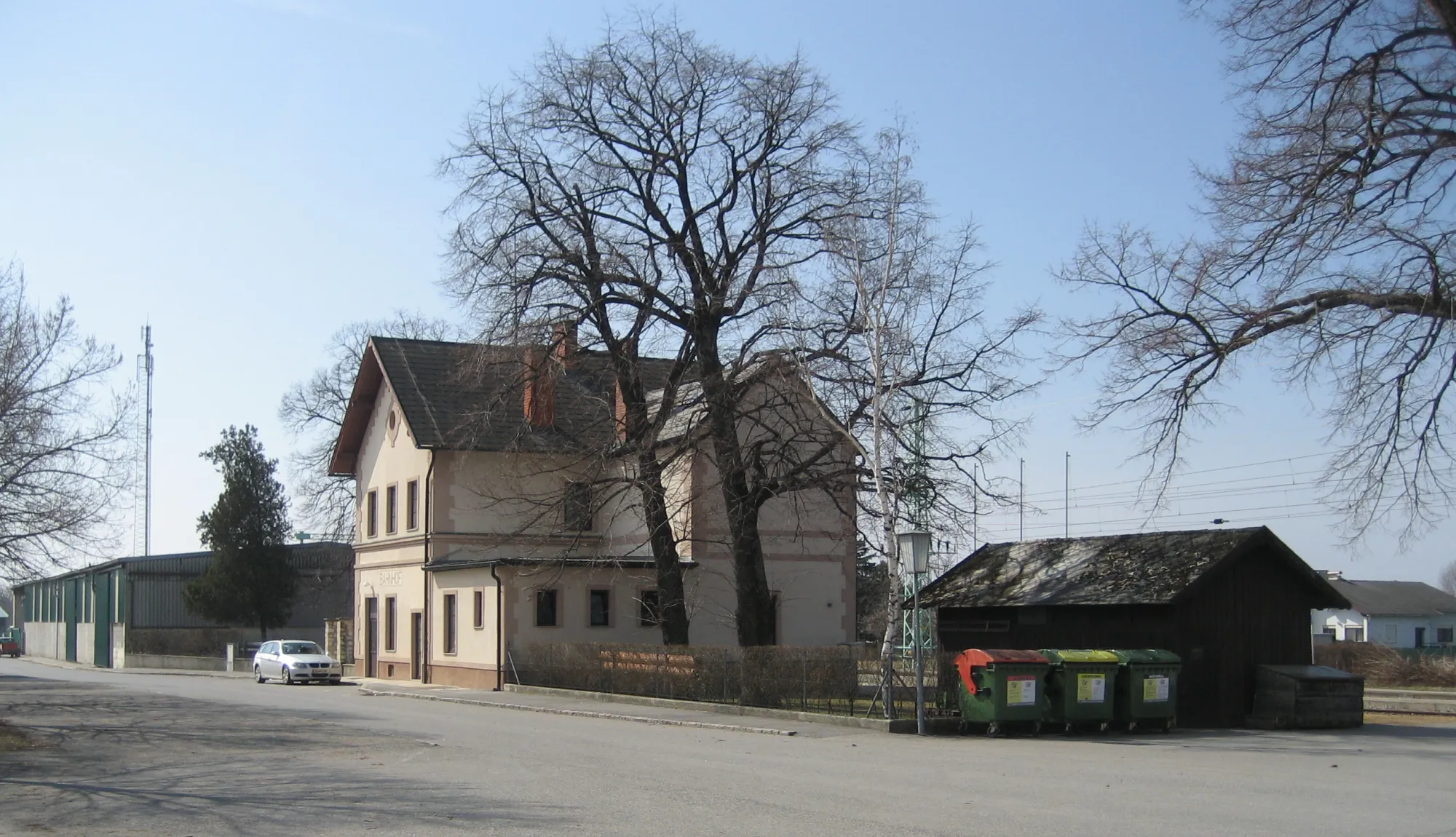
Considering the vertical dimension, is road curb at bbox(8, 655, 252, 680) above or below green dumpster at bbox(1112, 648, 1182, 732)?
below

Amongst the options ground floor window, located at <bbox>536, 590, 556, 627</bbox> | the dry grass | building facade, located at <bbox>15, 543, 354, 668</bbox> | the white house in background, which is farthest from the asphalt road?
the white house in background

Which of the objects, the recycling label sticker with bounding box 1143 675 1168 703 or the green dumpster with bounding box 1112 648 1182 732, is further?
the recycling label sticker with bounding box 1143 675 1168 703

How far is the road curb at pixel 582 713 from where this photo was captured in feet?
80.7

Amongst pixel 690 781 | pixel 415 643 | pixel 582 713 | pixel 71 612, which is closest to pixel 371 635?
pixel 415 643

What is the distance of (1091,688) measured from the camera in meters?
23.6

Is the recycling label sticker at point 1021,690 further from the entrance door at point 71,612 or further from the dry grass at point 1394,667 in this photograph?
the entrance door at point 71,612

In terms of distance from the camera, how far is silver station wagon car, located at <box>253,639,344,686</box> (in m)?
44.6

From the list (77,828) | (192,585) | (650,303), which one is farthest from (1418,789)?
(192,585)

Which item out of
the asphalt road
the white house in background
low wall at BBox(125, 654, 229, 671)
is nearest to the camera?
the asphalt road

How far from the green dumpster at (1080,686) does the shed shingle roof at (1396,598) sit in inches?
2707

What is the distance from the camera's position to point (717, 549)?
4147cm

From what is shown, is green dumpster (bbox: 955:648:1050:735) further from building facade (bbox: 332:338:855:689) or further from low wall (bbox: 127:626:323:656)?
low wall (bbox: 127:626:323:656)

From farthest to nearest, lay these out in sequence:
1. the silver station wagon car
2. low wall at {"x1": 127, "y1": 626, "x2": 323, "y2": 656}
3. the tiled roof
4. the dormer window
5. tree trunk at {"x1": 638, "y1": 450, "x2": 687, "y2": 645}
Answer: low wall at {"x1": 127, "y1": 626, "x2": 323, "y2": 656}
the silver station wagon car
tree trunk at {"x1": 638, "y1": 450, "x2": 687, "y2": 645}
the tiled roof
the dormer window

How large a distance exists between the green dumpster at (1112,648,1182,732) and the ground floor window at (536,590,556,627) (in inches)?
757
